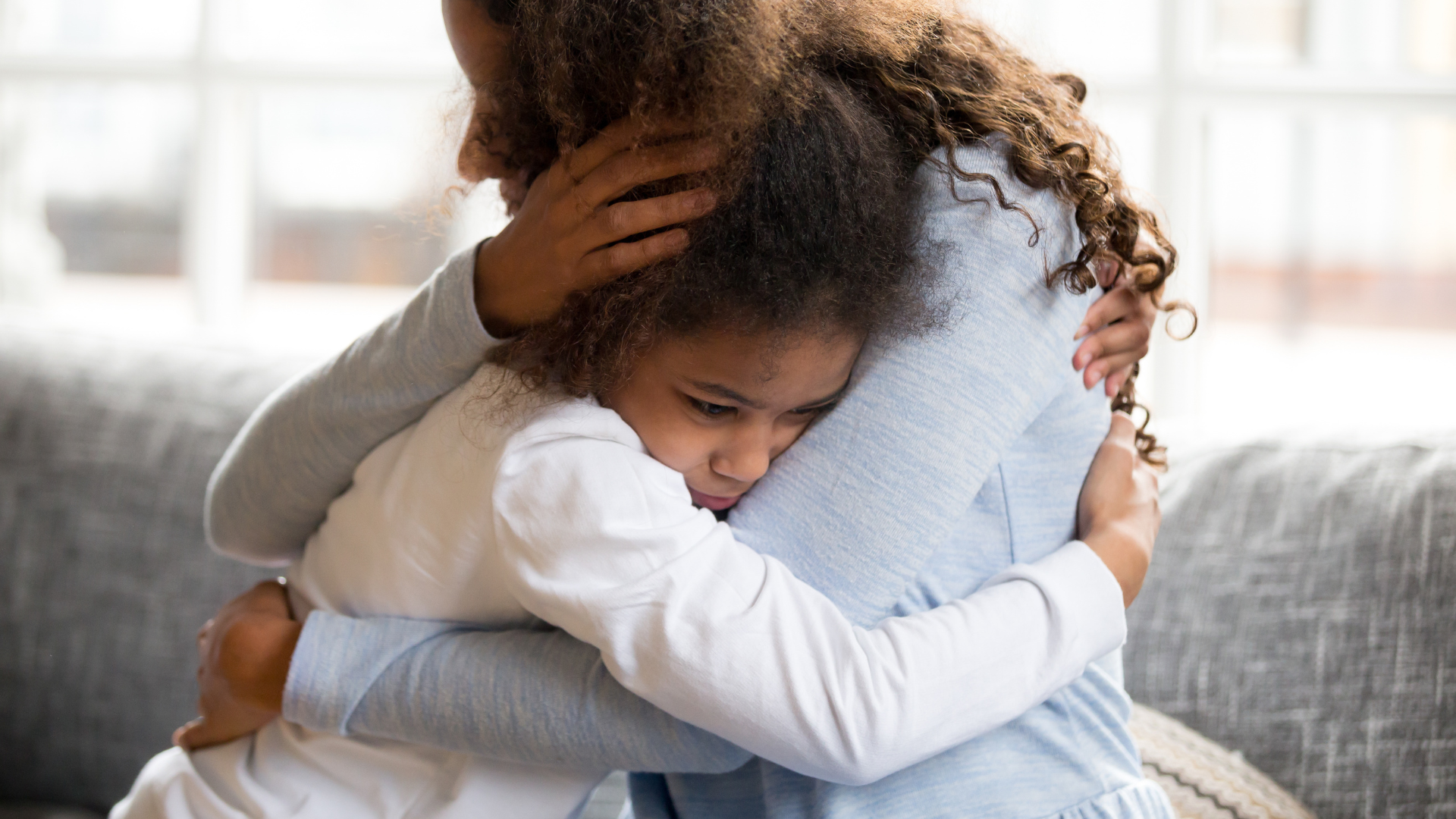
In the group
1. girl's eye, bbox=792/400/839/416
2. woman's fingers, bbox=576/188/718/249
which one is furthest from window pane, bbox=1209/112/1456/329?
woman's fingers, bbox=576/188/718/249

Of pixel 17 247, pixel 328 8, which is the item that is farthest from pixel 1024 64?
pixel 17 247

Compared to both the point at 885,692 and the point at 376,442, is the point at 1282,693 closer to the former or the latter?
the point at 885,692

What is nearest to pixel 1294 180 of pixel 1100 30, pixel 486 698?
pixel 1100 30

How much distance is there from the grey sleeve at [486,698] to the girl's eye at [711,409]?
19cm

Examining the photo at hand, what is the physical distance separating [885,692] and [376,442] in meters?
0.46

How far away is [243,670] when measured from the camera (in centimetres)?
91

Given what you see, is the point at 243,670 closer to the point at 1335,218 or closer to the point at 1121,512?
the point at 1121,512

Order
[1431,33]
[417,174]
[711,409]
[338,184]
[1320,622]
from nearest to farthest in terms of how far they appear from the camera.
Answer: [711,409] → [1320,622] → [417,174] → [1431,33] → [338,184]

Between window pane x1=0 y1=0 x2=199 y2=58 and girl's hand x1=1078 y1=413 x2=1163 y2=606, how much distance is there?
2.21 meters

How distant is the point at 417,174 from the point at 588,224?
0.87m

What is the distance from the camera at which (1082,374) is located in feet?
2.82

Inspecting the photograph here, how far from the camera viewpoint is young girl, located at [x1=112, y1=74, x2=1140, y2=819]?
69 centimetres

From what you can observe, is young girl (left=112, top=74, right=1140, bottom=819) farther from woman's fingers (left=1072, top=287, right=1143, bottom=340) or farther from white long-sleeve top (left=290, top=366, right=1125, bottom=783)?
woman's fingers (left=1072, top=287, right=1143, bottom=340)

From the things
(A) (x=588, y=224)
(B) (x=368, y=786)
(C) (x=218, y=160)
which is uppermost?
(A) (x=588, y=224)
